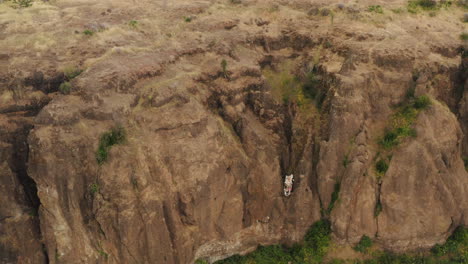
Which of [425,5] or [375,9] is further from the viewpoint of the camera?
[425,5]

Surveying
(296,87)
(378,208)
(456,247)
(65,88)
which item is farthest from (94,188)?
(456,247)

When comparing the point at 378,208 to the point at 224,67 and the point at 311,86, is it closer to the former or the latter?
the point at 311,86

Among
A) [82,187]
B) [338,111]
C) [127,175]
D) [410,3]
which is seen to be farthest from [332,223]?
[410,3]

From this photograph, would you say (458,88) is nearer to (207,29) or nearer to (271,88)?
(271,88)

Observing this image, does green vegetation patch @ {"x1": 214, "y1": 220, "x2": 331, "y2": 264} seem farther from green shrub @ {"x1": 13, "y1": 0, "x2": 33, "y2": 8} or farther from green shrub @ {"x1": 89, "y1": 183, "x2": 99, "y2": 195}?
green shrub @ {"x1": 13, "y1": 0, "x2": 33, "y2": 8}

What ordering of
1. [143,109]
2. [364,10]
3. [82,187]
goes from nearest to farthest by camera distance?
[82,187]
[143,109]
[364,10]

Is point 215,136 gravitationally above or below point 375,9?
below

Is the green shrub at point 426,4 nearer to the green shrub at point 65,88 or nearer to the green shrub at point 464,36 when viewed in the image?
the green shrub at point 464,36
